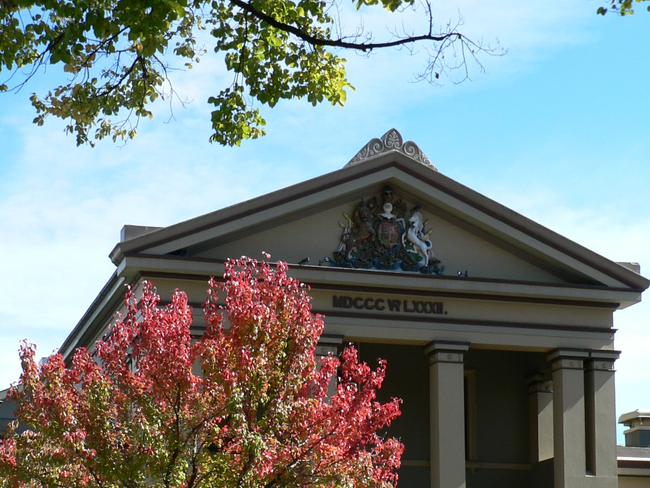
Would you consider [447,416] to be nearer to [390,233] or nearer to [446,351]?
[446,351]

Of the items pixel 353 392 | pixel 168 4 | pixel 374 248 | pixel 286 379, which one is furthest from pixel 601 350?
pixel 168 4

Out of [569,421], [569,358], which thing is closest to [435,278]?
[569,358]

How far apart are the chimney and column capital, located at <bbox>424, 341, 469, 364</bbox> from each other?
1150 cm

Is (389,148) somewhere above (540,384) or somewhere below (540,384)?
above

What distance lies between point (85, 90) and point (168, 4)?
13.3 feet

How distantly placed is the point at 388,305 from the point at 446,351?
5.49ft

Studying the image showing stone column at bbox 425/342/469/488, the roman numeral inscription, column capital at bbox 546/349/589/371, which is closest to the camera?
stone column at bbox 425/342/469/488

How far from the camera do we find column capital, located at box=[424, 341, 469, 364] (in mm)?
32031

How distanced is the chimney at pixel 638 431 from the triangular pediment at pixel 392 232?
30.7 ft

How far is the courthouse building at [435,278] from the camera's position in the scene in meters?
31.4

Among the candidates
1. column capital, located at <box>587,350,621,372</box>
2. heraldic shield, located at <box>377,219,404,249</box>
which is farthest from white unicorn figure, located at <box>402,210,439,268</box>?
column capital, located at <box>587,350,621,372</box>

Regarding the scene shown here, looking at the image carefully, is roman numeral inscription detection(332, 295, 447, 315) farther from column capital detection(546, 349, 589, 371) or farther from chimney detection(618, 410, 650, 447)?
chimney detection(618, 410, 650, 447)

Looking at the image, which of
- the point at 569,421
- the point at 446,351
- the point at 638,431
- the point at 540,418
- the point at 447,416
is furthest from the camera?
the point at 638,431

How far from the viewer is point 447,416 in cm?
3173
